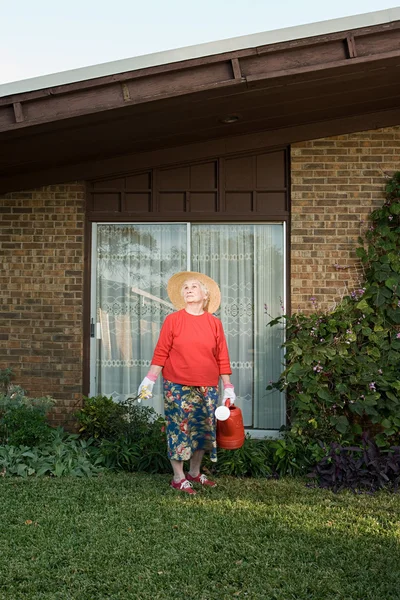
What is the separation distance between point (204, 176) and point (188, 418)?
2.73 m

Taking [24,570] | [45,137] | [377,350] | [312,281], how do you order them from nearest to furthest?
[24,570], [45,137], [377,350], [312,281]

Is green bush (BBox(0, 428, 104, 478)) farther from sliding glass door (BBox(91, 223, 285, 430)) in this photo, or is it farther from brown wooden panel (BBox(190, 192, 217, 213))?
brown wooden panel (BBox(190, 192, 217, 213))

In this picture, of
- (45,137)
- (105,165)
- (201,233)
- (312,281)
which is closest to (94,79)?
(45,137)

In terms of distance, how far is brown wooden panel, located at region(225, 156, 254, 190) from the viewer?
6.51 metres

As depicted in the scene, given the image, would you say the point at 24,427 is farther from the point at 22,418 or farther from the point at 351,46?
the point at 351,46

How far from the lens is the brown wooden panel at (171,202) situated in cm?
659

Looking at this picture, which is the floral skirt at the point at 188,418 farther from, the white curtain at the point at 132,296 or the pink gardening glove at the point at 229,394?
the white curtain at the point at 132,296

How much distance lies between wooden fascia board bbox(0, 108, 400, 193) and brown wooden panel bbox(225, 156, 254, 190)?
108 mm

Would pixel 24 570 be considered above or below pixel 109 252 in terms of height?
below

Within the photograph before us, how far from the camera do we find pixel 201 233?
6625 mm

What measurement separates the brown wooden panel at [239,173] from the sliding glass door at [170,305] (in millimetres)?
403

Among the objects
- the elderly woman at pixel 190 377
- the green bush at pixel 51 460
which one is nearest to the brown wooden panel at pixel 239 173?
the elderly woman at pixel 190 377

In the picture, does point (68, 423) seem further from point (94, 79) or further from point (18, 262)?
point (94, 79)

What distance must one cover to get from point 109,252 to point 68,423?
1.78 metres
